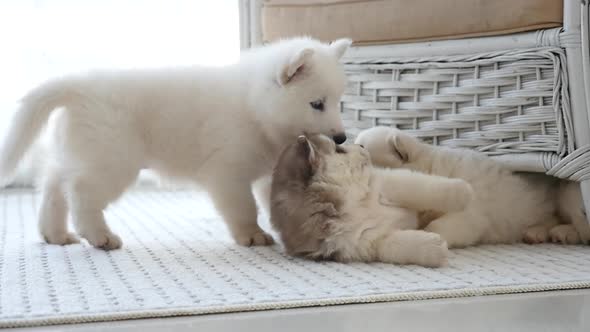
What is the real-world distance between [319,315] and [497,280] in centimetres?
47

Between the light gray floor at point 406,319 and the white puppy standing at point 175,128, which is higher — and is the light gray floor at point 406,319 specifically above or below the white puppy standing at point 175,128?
below

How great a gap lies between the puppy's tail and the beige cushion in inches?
33.7

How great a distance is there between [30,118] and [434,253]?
1156 millimetres

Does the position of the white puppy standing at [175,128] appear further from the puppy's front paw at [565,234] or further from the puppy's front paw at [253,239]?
the puppy's front paw at [565,234]

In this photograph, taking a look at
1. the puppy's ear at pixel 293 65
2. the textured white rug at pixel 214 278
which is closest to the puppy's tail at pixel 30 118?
the textured white rug at pixel 214 278

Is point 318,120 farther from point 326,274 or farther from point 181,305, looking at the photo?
point 181,305

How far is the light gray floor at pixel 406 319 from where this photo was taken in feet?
4.33

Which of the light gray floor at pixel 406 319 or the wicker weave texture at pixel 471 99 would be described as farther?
the wicker weave texture at pixel 471 99

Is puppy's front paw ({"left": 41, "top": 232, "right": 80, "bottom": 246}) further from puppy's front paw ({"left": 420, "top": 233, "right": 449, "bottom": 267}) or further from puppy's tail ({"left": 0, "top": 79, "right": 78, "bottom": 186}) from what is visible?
puppy's front paw ({"left": 420, "top": 233, "right": 449, "bottom": 267})

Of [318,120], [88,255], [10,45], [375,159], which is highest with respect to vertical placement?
[10,45]

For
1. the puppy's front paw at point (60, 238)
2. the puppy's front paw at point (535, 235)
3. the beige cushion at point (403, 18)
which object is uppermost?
the beige cushion at point (403, 18)

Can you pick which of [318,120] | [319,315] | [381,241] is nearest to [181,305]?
[319,315]

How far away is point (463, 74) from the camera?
2262 millimetres

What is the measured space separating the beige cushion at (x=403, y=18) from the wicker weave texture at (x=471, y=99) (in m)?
0.08
